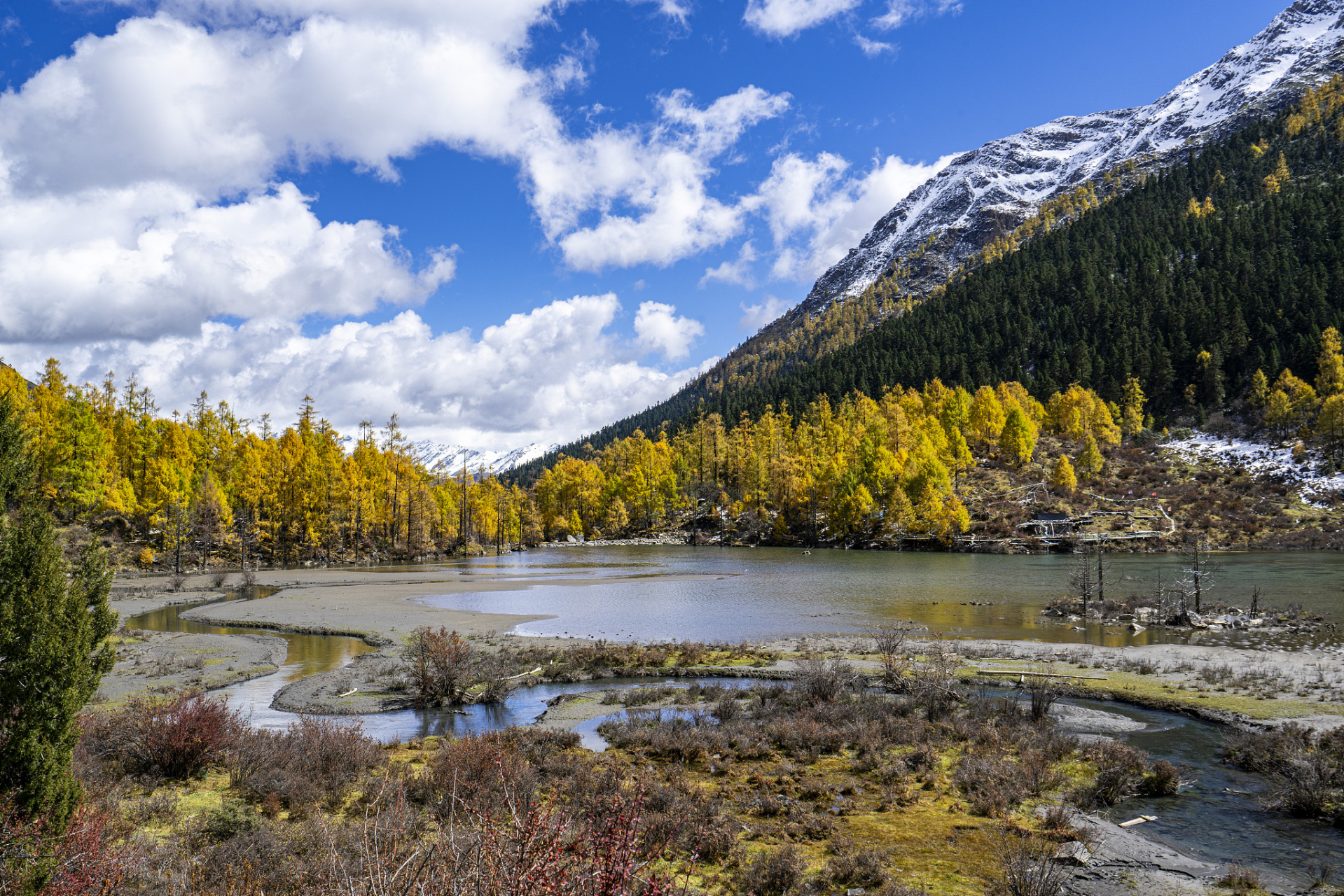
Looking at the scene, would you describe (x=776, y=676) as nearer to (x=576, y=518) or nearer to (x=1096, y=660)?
(x=1096, y=660)

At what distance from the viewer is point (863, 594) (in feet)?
144

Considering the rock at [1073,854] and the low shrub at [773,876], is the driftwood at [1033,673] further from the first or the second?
the low shrub at [773,876]

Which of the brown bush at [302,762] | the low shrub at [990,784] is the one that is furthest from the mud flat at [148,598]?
the low shrub at [990,784]

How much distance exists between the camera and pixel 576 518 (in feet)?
434

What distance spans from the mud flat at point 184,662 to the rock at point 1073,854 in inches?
830

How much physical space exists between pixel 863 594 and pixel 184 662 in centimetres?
3661

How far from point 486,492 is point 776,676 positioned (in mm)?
112981

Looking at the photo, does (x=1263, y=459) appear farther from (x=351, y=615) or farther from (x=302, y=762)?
(x=302, y=762)

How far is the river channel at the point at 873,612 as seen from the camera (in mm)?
10305

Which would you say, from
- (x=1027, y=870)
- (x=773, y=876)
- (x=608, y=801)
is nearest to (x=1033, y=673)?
(x=1027, y=870)

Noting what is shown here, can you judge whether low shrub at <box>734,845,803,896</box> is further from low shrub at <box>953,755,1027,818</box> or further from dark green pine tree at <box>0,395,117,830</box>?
dark green pine tree at <box>0,395,117,830</box>

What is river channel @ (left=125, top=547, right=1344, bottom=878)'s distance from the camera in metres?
10.3

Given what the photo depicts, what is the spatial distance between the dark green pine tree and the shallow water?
944 inches

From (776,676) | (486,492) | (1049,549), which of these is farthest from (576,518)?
(776,676)
